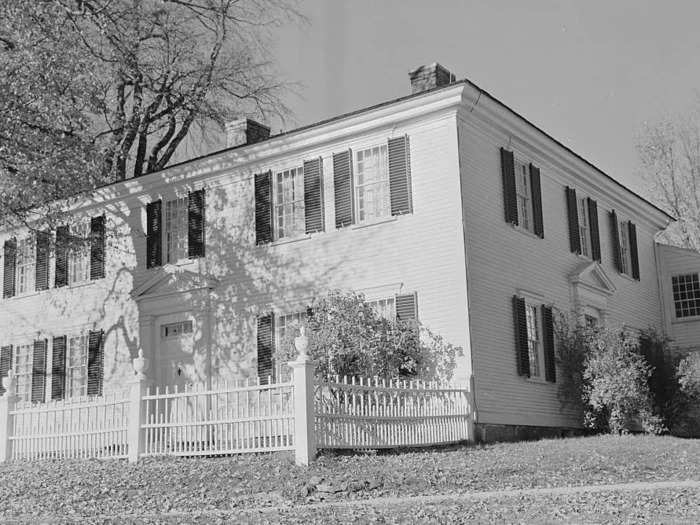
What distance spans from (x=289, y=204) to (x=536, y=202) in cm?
542

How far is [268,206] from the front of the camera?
21453mm

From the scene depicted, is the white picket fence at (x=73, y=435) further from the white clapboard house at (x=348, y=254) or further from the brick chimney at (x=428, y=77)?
the brick chimney at (x=428, y=77)

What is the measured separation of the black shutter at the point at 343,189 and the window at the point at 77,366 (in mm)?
8087

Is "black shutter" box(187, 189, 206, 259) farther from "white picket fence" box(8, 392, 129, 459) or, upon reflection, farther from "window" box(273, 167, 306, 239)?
"white picket fence" box(8, 392, 129, 459)

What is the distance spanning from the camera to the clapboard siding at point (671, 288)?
89.6 feet

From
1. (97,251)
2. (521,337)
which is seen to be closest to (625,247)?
(521,337)

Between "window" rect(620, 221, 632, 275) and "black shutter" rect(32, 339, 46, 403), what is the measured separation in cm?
1519

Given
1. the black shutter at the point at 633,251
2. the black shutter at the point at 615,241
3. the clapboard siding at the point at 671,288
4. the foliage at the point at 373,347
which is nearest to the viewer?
the foliage at the point at 373,347

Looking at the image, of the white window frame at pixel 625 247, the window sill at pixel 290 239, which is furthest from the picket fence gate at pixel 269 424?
the white window frame at pixel 625 247

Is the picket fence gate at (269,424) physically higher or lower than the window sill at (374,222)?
lower

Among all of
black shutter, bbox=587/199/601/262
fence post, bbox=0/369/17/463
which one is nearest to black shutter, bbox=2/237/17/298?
fence post, bbox=0/369/17/463

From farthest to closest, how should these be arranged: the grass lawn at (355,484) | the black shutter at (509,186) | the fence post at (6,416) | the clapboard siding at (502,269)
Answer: the black shutter at (509,186)
the fence post at (6,416)
the clapboard siding at (502,269)
the grass lawn at (355,484)

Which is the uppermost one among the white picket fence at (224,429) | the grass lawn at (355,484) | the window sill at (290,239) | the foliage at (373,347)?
the window sill at (290,239)

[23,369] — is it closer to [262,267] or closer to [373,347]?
[262,267]
